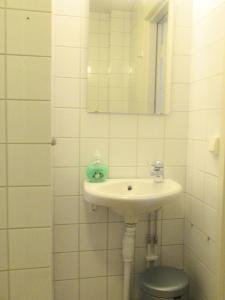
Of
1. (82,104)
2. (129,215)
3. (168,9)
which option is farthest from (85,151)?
(168,9)

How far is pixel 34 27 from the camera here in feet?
2.98

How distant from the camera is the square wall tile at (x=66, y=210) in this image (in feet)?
5.59

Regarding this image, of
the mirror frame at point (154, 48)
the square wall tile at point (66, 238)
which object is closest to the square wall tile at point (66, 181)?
the square wall tile at point (66, 238)

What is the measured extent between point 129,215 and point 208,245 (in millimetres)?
479

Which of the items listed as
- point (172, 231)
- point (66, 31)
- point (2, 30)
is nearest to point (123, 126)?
point (66, 31)

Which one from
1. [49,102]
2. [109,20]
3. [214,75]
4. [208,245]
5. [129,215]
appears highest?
[109,20]

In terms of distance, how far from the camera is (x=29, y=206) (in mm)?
969

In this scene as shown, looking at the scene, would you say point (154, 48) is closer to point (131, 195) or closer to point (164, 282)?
point (131, 195)

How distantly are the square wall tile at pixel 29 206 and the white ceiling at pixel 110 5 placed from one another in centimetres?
118

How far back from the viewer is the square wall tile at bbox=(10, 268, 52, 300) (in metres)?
0.98

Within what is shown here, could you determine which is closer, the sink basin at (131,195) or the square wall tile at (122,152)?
the sink basin at (131,195)

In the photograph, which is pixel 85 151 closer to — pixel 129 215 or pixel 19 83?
pixel 129 215

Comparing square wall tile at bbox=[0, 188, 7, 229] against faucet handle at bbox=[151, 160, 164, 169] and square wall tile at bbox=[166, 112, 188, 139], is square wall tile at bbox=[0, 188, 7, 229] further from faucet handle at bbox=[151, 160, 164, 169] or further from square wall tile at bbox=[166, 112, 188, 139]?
square wall tile at bbox=[166, 112, 188, 139]

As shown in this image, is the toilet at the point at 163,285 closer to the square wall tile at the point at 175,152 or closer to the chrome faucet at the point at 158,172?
the chrome faucet at the point at 158,172
